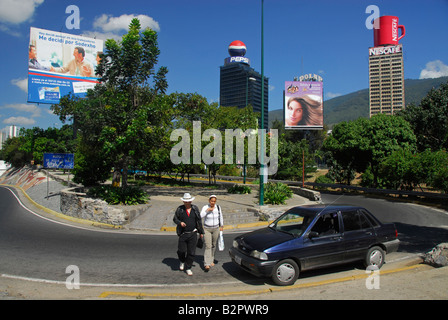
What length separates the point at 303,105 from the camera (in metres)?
59.5

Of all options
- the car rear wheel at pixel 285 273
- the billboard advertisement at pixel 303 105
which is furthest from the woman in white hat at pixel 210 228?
the billboard advertisement at pixel 303 105

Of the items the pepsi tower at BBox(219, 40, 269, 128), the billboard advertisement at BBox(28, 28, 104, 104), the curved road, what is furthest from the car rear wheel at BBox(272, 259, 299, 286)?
the pepsi tower at BBox(219, 40, 269, 128)

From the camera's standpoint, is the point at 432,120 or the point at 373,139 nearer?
the point at 373,139

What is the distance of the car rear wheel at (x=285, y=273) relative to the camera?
5660 millimetres

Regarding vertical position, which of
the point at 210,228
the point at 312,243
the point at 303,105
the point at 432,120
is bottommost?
the point at 312,243

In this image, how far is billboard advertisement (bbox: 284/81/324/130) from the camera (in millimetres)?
58594

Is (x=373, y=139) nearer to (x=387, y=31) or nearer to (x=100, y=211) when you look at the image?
(x=100, y=211)

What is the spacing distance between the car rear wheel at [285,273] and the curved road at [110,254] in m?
0.51

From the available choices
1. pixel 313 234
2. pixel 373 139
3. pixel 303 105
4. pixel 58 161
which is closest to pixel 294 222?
pixel 313 234

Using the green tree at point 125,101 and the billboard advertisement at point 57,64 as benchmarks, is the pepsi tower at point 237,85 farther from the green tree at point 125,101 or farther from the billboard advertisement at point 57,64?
the green tree at point 125,101

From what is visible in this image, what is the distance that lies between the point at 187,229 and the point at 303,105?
5705 centimetres
